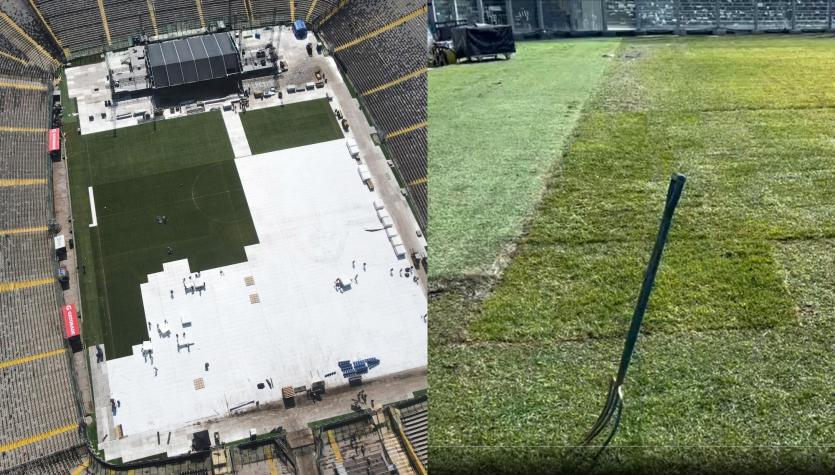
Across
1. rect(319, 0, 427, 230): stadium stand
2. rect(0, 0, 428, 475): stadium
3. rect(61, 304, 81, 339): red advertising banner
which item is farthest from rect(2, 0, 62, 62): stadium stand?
rect(61, 304, 81, 339): red advertising banner

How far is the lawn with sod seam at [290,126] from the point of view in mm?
21250

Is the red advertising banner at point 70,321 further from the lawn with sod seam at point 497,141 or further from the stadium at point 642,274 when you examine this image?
the stadium at point 642,274

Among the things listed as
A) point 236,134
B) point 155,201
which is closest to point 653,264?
point 155,201

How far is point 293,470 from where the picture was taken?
13.3 metres

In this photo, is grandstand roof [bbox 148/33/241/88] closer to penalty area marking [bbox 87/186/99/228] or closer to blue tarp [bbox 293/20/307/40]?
blue tarp [bbox 293/20/307/40]

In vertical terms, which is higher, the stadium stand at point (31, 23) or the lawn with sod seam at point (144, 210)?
the stadium stand at point (31, 23)

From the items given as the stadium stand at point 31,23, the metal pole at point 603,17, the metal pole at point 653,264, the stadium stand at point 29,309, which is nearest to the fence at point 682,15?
the metal pole at point 603,17

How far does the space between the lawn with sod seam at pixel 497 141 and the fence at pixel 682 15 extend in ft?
0.93

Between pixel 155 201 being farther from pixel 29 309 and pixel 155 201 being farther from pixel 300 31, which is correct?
pixel 300 31

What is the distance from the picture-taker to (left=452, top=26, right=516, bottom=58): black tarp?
10.7 metres

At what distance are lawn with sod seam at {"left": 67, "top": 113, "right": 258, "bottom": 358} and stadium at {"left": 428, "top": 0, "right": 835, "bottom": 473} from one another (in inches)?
463

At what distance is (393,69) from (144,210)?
7.93 metres

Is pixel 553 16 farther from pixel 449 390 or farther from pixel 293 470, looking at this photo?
pixel 293 470

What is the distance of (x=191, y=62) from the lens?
23.9 metres
